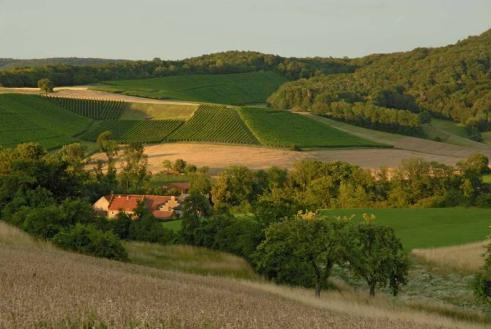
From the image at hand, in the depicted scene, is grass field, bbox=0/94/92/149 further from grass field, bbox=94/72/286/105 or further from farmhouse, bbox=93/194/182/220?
grass field, bbox=94/72/286/105

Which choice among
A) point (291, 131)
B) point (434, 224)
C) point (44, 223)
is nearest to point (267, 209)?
point (44, 223)

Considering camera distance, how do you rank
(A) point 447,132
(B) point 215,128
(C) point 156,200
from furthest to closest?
1. (A) point 447,132
2. (B) point 215,128
3. (C) point 156,200

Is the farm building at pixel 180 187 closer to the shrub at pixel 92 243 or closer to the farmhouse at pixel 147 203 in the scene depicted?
the farmhouse at pixel 147 203

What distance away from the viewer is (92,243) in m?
28.9

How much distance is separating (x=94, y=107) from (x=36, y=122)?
77.0 ft

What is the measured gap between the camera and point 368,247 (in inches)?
1339

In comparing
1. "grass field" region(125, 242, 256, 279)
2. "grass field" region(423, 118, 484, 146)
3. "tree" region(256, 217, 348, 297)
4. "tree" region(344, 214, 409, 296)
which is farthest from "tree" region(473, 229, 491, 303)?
"grass field" region(423, 118, 484, 146)

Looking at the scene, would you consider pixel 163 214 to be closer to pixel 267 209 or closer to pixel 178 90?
pixel 267 209

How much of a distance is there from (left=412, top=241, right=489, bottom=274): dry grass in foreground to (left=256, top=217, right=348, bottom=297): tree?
13436mm

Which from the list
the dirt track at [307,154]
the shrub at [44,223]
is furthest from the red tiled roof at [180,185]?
the shrub at [44,223]

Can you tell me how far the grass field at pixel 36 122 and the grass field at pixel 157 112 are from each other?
9569 millimetres

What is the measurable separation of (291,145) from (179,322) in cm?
10916

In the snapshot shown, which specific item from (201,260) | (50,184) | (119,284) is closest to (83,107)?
(50,184)

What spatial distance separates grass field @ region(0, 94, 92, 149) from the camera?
107350mm
